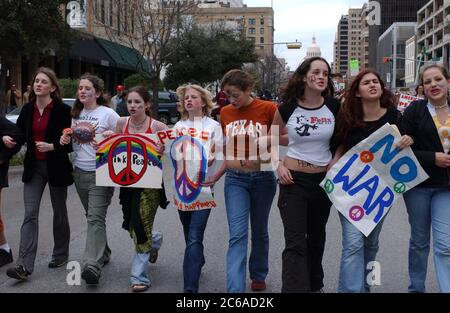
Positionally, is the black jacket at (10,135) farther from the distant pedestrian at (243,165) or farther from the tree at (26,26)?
the tree at (26,26)

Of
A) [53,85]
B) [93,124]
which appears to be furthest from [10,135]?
[93,124]

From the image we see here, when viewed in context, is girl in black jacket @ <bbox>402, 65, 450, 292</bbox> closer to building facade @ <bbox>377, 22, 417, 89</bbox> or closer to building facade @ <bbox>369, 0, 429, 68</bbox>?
building facade @ <bbox>377, 22, 417, 89</bbox>

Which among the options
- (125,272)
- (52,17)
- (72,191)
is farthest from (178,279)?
(52,17)

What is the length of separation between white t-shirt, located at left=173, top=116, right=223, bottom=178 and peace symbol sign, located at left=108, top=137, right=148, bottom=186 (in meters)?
0.44

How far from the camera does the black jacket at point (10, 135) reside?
5855 mm

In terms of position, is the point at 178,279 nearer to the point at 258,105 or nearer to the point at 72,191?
the point at 258,105

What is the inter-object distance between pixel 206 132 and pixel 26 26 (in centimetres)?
1437

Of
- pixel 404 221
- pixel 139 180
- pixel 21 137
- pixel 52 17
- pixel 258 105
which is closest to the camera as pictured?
pixel 258 105

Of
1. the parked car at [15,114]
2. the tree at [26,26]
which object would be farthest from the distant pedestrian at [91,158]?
the parked car at [15,114]

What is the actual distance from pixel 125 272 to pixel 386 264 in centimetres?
277

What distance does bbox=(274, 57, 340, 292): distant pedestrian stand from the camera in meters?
4.68

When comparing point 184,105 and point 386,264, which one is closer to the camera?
point 184,105

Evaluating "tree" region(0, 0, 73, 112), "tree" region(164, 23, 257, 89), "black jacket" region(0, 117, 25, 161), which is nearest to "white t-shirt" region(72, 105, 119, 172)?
"black jacket" region(0, 117, 25, 161)

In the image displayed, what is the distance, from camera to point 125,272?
5973mm
